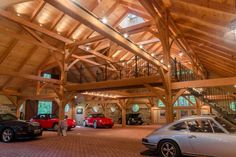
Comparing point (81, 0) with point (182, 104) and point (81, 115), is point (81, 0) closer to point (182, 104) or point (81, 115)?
point (81, 115)

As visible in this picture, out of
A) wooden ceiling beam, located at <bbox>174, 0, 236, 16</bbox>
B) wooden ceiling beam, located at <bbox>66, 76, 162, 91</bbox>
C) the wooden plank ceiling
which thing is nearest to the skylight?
the wooden plank ceiling

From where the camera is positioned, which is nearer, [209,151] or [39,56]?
[209,151]

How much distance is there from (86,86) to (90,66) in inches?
245

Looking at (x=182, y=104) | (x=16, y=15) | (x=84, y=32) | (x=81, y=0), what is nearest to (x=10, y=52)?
(x=16, y=15)

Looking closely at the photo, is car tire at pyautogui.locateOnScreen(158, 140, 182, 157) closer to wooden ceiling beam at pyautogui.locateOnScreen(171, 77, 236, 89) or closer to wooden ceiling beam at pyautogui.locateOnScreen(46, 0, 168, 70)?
wooden ceiling beam at pyautogui.locateOnScreen(46, 0, 168, 70)

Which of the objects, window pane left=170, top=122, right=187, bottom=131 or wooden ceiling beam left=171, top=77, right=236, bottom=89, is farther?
wooden ceiling beam left=171, top=77, right=236, bottom=89

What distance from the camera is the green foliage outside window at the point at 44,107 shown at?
1798 centimetres

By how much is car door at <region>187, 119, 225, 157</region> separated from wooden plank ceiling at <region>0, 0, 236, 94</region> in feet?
8.59

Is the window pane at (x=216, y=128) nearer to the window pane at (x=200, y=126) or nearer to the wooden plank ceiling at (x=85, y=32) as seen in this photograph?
the window pane at (x=200, y=126)

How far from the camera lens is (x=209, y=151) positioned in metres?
4.47

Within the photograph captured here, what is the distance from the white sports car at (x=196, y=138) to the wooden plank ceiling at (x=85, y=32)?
2548 millimetres

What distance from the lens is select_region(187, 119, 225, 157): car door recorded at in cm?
438

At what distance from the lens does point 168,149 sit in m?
5.12

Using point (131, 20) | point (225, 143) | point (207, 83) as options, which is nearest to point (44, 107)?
point (131, 20)
